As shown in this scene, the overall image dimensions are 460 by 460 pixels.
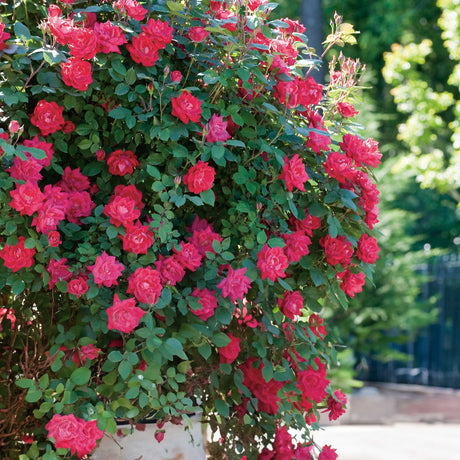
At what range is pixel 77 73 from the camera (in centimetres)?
196

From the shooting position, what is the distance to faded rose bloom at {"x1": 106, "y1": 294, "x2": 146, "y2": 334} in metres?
1.91

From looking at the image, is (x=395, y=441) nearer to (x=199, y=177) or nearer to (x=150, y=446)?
(x=150, y=446)

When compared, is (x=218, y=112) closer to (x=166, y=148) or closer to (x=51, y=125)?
(x=166, y=148)

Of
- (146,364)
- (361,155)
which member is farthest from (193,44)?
(146,364)

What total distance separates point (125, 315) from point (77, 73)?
68 centimetres

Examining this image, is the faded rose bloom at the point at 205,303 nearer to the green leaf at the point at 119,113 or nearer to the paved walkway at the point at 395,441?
the green leaf at the point at 119,113

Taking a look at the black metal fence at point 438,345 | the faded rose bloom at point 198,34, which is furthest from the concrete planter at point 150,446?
the black metal fence at point 438,345

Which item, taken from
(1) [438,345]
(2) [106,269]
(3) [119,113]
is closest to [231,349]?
(2) [106,269]

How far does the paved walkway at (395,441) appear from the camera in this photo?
6129 millimetres

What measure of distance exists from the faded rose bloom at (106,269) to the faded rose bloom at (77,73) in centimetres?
47

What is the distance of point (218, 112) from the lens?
2240 millimetres

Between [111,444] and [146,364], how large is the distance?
1.22 ft

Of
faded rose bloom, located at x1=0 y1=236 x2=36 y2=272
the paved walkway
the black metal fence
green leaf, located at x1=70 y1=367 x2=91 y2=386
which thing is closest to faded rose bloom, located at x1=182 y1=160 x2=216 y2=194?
faded rose bloom, located at x1=0 y1=236 x2=36 y2=272

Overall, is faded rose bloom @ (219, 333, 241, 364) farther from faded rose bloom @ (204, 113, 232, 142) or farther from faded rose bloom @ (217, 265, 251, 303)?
faded rose bloom @ (204, 113, 232, 142)
